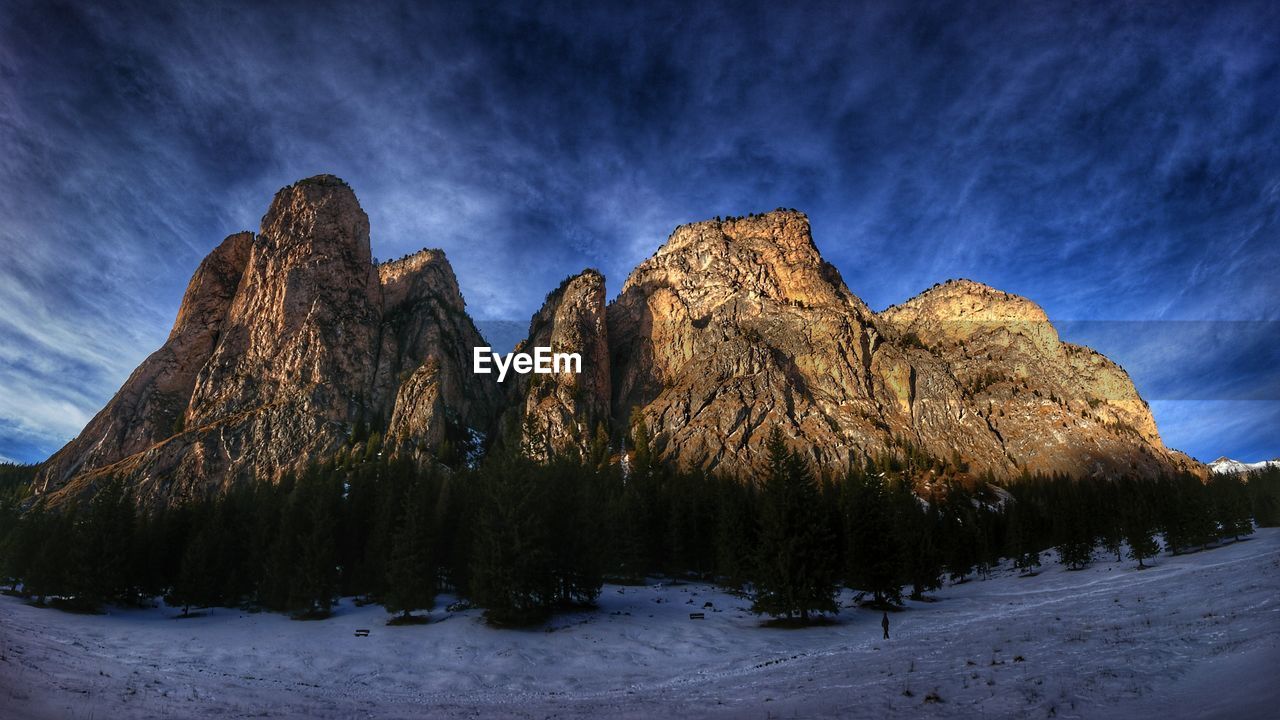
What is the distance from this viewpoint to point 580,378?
15000 centimetres

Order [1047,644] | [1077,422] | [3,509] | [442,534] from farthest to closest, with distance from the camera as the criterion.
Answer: [1077,422], [3,509], [442,534], [1047,644]

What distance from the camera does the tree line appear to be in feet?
125

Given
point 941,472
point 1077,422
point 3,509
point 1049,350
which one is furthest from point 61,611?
point 1049,350

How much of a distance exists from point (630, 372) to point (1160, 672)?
15392 centimetres

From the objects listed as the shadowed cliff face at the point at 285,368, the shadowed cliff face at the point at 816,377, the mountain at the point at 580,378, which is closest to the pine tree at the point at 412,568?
the mountain at the point at 580,378

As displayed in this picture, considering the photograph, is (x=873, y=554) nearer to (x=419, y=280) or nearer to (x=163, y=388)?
(x=419, y=280)

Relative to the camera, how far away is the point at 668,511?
7031 centimetres

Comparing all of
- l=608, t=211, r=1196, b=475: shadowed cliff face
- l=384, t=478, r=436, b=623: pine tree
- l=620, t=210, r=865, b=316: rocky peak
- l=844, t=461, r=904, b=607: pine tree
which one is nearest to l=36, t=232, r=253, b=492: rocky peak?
l=608, t=211, r=1196, b=475: shadowed cliff face

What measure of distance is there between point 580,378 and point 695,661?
123010 mm

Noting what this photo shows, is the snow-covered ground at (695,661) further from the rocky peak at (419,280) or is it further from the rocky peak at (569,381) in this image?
the rocky peak at (419,280)

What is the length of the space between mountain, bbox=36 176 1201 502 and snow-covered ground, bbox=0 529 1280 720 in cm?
8030

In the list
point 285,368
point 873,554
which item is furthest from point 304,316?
point 873,554

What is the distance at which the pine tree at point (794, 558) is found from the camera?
36.3 metres

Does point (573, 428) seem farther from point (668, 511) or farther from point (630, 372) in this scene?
point (668, 511)
